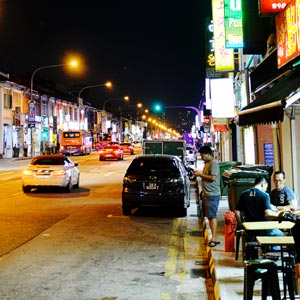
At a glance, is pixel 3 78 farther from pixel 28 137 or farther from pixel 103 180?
pixel 103 180

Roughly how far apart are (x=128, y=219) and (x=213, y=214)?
424 cm

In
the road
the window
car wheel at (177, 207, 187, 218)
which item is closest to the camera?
the road

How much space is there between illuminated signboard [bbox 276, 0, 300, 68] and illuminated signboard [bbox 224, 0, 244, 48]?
5.22 metres

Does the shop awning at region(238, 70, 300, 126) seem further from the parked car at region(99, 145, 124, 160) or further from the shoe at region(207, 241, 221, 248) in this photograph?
the parked car at region(99, 145, 124, 160)

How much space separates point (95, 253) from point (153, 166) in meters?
5.42

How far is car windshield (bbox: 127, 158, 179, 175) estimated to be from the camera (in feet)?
46.4

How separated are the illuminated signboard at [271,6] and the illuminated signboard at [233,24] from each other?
15.4 feet

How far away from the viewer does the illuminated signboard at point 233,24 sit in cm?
1574

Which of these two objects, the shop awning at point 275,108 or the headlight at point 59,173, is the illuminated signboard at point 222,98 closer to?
the headlight at point 59,173

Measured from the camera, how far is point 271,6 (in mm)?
10484

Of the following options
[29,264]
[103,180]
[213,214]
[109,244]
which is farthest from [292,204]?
[103,180]

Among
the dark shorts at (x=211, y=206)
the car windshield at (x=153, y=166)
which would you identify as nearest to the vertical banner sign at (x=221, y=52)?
the car windshield at (x=153, y=166)

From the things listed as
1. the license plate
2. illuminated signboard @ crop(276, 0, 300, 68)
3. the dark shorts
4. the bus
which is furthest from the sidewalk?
the bus

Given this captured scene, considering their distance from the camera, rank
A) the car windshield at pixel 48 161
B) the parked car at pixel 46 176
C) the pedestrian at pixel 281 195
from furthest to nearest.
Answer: the car windshield at pixel 48 161 → the parked car at pixel 46 176 → the pedestrian at pixel 281 195
